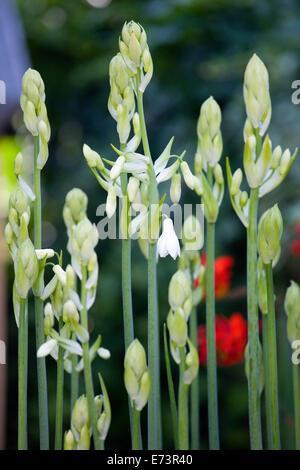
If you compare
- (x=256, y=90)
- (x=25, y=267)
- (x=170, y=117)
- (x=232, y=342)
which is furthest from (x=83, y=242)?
(x=170, y=117)

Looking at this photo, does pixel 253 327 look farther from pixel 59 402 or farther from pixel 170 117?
pixel 170 117

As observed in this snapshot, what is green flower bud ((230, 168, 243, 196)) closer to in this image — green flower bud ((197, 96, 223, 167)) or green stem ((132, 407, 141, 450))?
green flower bud ((197, 96, 223, 167))

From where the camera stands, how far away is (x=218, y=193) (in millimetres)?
419

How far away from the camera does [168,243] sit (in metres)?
0.38

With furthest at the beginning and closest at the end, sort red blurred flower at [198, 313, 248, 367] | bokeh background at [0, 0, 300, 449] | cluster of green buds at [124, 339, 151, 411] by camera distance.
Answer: bokeh background at [0, 0, 300, 449]
red blurred flower at [198, 313, 248, 367]
cluster of green buds at [124, 339, 151, 411]

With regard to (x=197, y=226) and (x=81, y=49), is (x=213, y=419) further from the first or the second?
(x=81, y=49)

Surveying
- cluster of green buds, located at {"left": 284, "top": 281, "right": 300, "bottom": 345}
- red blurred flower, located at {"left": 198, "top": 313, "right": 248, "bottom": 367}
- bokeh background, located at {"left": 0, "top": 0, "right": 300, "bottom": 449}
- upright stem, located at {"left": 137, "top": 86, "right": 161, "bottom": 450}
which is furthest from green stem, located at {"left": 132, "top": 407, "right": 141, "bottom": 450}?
bokeh background, located at {"left": 0, "top": 0, "right": 300, "bottom": 449}

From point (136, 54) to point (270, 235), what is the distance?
153 mm

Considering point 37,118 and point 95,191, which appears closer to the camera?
point 37,118

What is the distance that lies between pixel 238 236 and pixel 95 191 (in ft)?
2.04

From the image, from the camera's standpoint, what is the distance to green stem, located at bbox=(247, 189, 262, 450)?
36 cm

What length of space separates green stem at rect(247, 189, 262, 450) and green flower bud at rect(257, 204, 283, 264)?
0.02 meters

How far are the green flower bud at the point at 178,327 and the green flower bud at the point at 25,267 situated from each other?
0.31ft

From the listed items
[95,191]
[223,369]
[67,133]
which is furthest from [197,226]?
[67,133]
